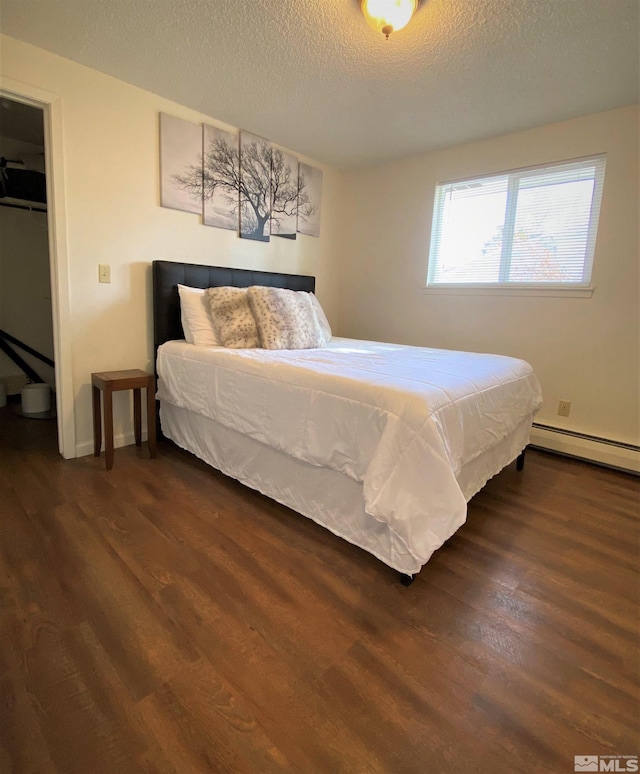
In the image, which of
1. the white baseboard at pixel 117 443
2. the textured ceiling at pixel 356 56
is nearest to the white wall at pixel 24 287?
the white baseboard at pixel 117 443

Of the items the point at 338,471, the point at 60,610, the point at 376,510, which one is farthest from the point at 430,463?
the point at 60,610

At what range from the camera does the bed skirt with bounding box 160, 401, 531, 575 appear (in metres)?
1.61

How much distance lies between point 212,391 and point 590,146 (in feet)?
9.64

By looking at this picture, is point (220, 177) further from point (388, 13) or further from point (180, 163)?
point (388, 13)

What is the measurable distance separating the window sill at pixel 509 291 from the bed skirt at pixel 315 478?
1095 mm

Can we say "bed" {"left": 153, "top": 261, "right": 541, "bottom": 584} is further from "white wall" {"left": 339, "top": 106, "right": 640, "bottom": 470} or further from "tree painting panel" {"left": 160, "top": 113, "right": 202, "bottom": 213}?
"white wall" {"left": 339, "top": 106, "right": 640, "bottom": 470}

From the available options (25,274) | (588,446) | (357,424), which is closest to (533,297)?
(588,446)

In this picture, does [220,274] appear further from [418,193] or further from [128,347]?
[418,193]

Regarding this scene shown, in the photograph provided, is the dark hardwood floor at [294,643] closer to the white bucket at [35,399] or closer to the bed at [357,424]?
the bed at [357,424]

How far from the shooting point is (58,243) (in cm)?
231

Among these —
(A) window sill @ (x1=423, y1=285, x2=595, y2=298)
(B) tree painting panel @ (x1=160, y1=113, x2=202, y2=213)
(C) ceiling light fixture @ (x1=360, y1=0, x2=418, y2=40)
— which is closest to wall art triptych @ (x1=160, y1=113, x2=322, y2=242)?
(B) tree painting panel @ (x1=160, y1=113, x2=202, y2=213)

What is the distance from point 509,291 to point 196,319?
7.72ft

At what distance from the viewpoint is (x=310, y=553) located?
1.70m

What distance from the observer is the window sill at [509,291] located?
279 centimetres
